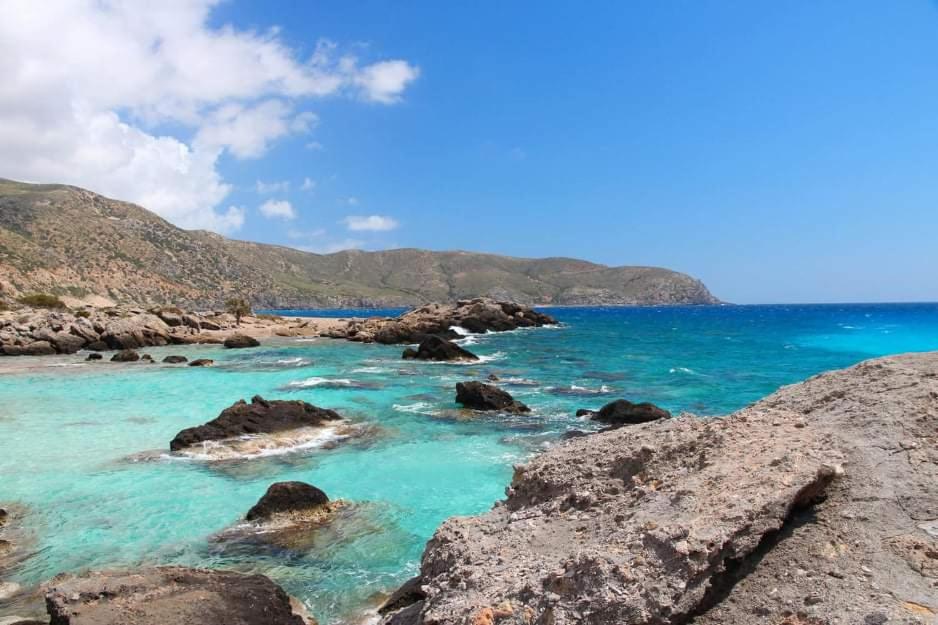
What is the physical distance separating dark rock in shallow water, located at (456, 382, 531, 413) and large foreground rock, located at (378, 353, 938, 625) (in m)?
19.9

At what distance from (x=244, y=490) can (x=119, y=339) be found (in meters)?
47.6

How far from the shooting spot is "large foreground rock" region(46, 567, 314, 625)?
6820mm

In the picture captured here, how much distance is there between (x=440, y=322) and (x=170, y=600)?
69.0 m

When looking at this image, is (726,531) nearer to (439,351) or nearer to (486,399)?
(486,399)

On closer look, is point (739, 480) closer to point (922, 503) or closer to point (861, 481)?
point (861, 481)

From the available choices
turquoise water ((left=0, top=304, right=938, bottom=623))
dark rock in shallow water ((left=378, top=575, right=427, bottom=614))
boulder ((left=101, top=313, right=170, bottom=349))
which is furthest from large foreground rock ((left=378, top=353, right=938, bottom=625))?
boulder ((left=101, top=313, right=170, bottom=349))

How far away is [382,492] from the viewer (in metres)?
14.6

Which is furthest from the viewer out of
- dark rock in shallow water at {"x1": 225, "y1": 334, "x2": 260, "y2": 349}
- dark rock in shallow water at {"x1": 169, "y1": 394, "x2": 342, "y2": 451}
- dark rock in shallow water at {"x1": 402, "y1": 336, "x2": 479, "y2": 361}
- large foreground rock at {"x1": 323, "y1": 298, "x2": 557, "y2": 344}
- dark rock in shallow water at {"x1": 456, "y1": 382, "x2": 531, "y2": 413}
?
large foreground rock at {"x1": 323, "y1": 298, "x2": 557, "y2": 344}

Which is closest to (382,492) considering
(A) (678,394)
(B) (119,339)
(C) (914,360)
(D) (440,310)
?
(C) (914,360)

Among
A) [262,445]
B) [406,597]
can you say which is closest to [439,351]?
[262,445]

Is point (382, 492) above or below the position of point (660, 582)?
below

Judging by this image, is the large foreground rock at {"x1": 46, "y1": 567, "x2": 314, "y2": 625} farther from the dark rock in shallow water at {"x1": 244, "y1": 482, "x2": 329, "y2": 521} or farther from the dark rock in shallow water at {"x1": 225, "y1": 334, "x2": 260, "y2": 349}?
the dark rock in shallow water at {"x1": 225, "y1": 334, "x2": 260, "y2": 349}

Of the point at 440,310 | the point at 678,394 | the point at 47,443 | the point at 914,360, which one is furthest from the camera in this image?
the point at 440,310

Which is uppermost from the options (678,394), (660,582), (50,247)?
(50,247)
